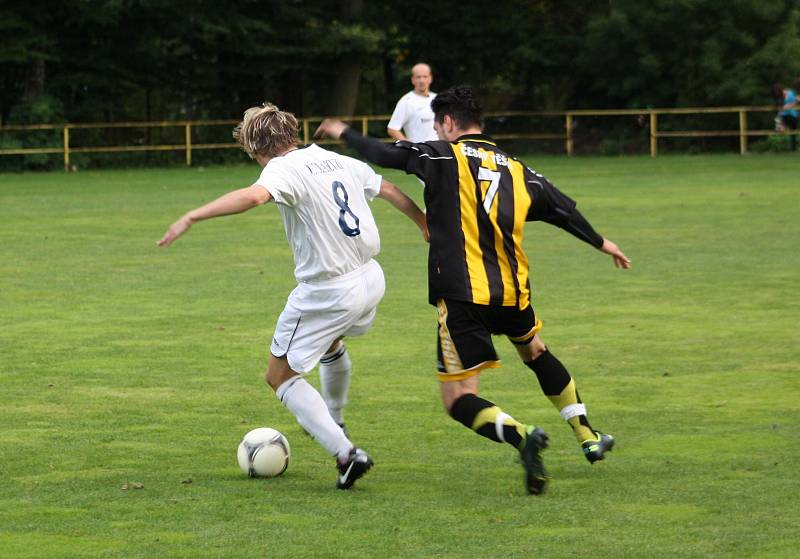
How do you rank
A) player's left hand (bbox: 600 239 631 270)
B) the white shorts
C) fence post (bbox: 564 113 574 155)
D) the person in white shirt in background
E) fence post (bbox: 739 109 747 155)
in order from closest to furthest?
1. the white shorts
2. player's left hand (bbox: 600 239 631 270)
3. the person in white shirt in background
4. fence post (bbox: 739 109 747 155)
5. fence post (bbox: 564 113 574 155)

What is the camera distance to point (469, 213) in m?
6.25

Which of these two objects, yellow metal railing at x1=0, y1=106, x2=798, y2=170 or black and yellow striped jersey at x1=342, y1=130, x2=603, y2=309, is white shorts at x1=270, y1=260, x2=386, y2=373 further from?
→ yellow metal railing at x1=0, y1=106, x2=798, y2=170

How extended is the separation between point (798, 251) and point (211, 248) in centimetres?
665

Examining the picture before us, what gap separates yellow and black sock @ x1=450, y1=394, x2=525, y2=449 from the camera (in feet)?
19.9

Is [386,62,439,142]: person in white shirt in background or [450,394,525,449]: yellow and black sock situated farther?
[386,62,439,142]: person in white shirt in background

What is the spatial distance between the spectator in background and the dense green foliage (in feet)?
4.03

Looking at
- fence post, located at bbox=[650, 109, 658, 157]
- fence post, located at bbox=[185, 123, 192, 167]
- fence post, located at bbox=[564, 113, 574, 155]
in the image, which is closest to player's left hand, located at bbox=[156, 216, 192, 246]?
fence post, located at bbox=[185, 123, 192, 167]

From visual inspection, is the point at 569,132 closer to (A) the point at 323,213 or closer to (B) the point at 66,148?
(B) the point at 66,148

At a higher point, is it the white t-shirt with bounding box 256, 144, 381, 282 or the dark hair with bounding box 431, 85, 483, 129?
the dark hair with bounding box 431, 85, 483, 129

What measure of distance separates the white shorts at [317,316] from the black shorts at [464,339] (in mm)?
390

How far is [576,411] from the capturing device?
6.61 metres

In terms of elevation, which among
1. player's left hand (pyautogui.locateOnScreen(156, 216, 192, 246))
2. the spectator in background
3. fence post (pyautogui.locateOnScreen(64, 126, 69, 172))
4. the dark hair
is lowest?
player's left hand (pyautogui.locateOnScreen(156, 216, 192, 246))

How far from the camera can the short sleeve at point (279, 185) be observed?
604cm

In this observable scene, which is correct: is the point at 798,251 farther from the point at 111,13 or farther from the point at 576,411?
the point at 111,13
